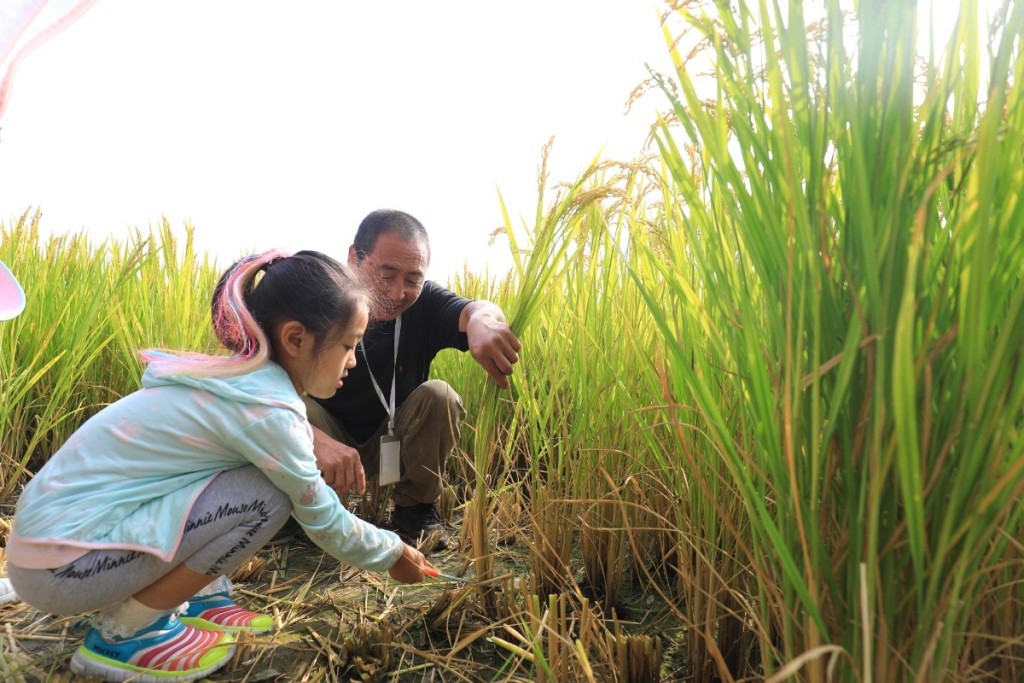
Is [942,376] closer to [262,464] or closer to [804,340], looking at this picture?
[804,340]

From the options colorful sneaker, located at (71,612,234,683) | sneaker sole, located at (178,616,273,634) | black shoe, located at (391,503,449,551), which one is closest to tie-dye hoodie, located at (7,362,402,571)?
colorful sneaker, located at (71,612,234,683)

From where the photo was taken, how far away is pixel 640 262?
71.7 inches

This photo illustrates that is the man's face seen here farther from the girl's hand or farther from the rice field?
the rice field

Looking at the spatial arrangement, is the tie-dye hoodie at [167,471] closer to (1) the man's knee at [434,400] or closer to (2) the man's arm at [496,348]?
(2) the man's arm at [496,348]

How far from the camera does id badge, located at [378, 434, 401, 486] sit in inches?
83.6

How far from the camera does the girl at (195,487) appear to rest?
1391 mm

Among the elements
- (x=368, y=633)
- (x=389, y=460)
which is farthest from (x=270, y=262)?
(x=368, y=633)

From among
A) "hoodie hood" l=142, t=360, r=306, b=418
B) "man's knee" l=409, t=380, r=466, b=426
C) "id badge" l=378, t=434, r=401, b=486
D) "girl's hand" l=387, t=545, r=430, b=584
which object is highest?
"hoodie hood" l=142, t=360, r=306, b=418

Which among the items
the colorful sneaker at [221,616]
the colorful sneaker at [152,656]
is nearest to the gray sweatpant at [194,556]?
the colorful sneaker at [152,656]

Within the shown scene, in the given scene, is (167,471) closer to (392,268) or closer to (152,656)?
(152,656)

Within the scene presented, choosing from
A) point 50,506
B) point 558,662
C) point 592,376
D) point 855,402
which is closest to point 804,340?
point 855,402

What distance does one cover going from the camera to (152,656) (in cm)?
147

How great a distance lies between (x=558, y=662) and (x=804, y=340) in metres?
0.74

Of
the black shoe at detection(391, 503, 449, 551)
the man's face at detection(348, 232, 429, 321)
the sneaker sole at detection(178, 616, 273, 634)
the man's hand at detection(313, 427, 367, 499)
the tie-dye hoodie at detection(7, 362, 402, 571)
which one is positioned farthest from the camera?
the black shoe at detection(391, 503, 449, 551)
